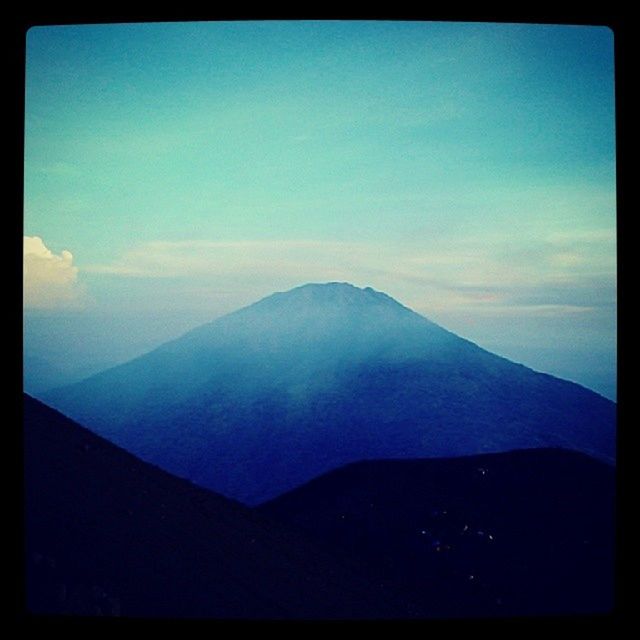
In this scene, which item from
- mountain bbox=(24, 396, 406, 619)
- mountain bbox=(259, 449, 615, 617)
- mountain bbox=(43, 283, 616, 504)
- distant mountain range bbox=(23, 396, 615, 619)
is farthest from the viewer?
mountain bbox=(43, 283, 616, 504)

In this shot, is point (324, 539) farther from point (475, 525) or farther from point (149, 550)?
point (149, 550)

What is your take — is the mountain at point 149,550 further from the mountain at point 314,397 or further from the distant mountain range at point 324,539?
the mountain at point 314,397

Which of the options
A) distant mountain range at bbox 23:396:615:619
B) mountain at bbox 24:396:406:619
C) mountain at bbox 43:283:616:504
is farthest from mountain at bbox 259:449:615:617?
mountain at bbox 43:283:616:504

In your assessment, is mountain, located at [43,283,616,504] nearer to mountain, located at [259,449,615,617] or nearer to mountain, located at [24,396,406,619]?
mountain, located at [259,449,615,617]

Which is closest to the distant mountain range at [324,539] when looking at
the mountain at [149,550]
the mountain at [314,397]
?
the mountain at [149,550]

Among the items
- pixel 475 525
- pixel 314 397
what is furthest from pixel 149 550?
pixel 314 397
